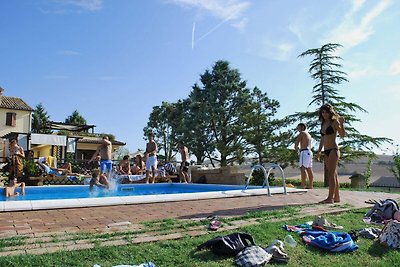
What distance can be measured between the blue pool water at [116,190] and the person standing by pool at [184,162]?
0.78 metres

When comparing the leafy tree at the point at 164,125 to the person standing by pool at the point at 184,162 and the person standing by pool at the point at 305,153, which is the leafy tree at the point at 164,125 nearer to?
the person standing by pool at the point at 184,162

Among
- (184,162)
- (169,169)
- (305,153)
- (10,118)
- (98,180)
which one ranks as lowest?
(98,180)

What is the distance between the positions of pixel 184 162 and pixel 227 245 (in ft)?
32.2

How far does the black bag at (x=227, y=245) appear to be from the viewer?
2801 mm

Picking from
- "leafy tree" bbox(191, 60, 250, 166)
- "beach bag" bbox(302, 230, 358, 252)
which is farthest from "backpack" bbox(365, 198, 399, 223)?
"leafy tree" bbox(191, 60, 250, 166)

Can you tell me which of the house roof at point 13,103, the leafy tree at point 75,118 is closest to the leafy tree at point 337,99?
the house roof at point 13,103

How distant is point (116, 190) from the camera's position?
11.4 metres

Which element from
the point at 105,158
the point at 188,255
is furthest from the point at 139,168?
the point at 188,255

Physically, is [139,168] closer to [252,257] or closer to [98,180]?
[98,180]

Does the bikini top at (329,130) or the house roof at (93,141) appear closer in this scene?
the bikini top at (329,130)

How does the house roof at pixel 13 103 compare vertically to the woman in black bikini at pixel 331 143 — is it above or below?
above

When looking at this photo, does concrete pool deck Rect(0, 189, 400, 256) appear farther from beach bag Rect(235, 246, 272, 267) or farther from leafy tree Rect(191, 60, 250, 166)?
leafy tree Rect(191, 60, 250, 166)

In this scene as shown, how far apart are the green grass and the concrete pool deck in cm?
16

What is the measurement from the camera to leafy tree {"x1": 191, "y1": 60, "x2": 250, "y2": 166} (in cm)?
2684
